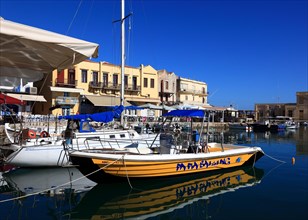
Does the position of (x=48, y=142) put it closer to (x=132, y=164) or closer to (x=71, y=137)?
(x=71, y=137)

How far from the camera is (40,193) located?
10.2 m

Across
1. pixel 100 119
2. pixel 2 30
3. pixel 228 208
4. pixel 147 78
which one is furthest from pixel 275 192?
pixel 147 78

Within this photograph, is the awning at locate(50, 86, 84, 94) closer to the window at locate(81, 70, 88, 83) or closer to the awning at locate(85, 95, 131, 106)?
the awning at locate(85, 95, 131, 106)

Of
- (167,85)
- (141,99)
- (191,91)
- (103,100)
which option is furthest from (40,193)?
(191,91)

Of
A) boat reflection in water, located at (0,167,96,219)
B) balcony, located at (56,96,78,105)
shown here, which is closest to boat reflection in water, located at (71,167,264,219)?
boat reflection in water, located at (0,167,96,219)

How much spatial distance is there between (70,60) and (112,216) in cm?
536

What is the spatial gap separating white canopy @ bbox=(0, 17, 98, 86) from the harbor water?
188 inches

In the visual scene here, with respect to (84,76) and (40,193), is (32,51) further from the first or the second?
(84,76)

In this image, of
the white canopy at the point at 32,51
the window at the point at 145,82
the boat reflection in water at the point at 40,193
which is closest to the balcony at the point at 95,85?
the window at the point at 145,82

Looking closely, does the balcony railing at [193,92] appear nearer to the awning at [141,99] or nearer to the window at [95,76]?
the awning at [141,99]

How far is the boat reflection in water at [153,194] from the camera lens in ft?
28.1

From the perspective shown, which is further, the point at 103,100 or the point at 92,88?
the point at 92,88

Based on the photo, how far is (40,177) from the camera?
41.7 ft

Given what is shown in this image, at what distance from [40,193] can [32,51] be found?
297 inches
